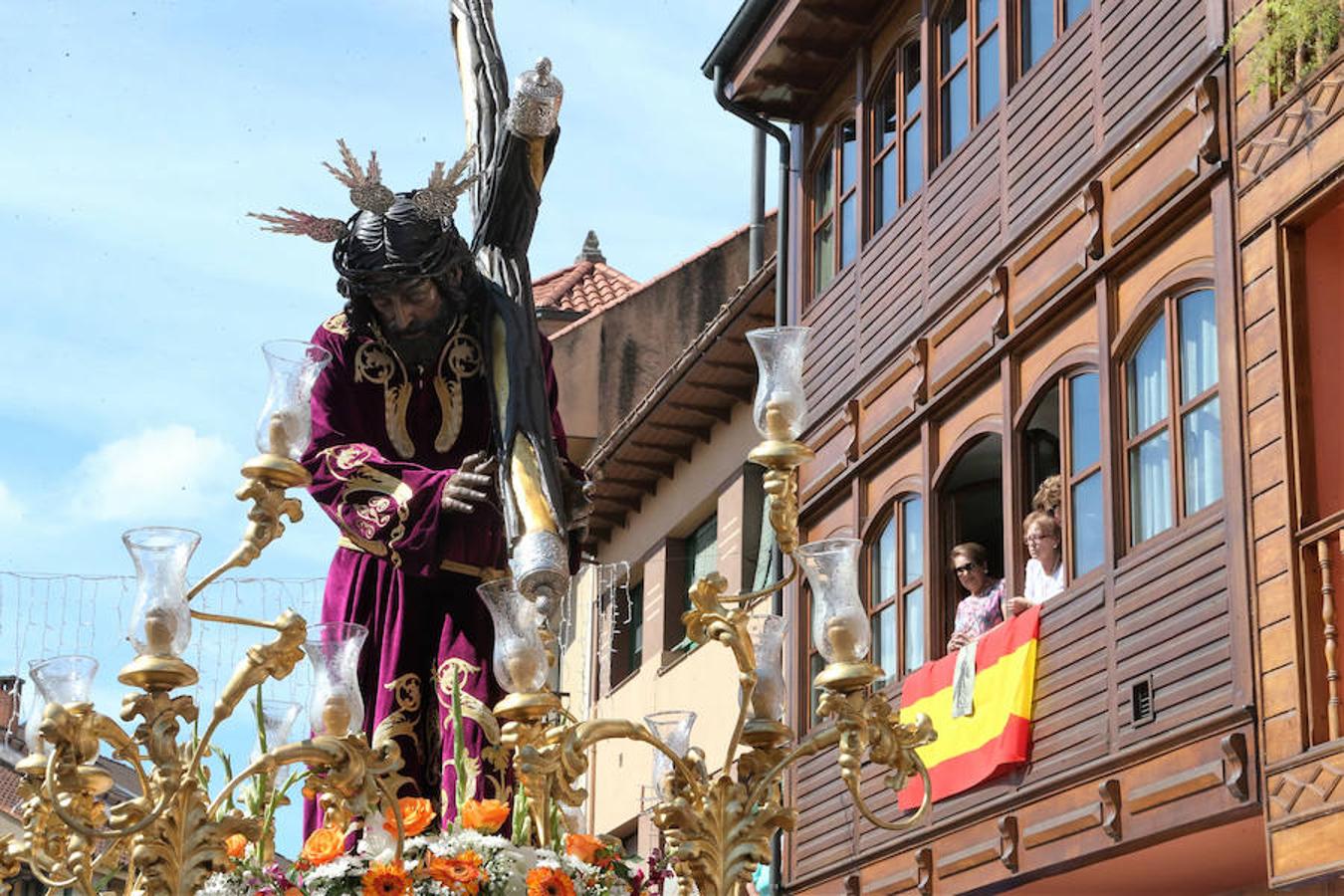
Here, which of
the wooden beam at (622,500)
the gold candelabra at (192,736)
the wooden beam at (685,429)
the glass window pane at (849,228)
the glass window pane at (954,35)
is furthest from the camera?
the wooden beam at (622,500)

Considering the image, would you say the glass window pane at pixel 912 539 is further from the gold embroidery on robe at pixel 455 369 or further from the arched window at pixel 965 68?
the gold embroidery on robe at pixel 455 369

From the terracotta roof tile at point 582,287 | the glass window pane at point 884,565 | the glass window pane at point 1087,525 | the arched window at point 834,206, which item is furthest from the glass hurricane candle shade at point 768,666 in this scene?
the terracotta roof tile at point 582,287

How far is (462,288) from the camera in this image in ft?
21.9

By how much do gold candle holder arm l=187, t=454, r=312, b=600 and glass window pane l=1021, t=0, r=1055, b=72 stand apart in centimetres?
1074

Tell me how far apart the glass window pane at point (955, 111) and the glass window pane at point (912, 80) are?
52 centimetres

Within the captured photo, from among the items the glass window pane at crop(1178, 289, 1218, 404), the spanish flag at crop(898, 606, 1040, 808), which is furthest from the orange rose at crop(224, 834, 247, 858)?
the spanish flag at crop(898, 606, 1040, 808)

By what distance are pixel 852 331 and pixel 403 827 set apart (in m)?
13.4

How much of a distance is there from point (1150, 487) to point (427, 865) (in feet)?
27.8

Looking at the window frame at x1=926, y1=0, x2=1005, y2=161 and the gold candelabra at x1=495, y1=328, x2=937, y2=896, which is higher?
the window frame at x1=926, y1=0, x2=1005, y2=161

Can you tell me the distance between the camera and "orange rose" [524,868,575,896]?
226 inches

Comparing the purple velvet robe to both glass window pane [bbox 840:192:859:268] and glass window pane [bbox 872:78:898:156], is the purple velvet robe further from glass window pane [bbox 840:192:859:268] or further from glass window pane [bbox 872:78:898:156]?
glass window pane [bbox 840:192:859:268]

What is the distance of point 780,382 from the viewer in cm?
637

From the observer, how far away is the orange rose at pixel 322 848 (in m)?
5.86

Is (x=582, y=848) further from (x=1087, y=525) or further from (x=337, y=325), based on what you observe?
(x=1087, y=525)
